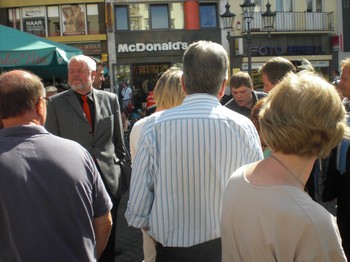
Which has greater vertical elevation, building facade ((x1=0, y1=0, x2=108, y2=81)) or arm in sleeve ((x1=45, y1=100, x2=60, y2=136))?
building facade ((x1=0, y1=0, x2=108, y2=81))

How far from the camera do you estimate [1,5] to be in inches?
858

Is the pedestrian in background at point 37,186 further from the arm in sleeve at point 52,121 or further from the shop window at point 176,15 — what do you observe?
the shop window at point 176,15

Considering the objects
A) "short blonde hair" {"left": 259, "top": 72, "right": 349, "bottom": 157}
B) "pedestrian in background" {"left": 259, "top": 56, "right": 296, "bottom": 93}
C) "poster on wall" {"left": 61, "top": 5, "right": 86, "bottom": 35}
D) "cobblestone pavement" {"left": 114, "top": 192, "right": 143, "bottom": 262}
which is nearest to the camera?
"short blonde hair" {"left": 259, "top": 72, "right": 349, "bottom": 157}

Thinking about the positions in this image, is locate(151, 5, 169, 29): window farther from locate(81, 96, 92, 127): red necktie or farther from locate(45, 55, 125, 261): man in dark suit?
locate(81, 96, 92, 127): red necktie

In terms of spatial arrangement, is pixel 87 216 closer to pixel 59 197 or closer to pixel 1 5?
pixel 59 197

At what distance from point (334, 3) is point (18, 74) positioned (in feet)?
86.6

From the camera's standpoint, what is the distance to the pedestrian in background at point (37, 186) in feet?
5.91

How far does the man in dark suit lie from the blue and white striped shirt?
1.54m

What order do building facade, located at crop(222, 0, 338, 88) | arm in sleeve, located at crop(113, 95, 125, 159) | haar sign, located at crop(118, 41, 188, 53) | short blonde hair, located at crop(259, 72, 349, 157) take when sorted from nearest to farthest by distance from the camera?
1. short blonde hair, located at crop(259, 72, 349, 157)
2. arm in sleeve, located at crop(113, 95, 125, 159)
3. haar sign, located at crop(118, 41, 188, 53)
4. building facade, located at crop(222, 0, 338, 88)

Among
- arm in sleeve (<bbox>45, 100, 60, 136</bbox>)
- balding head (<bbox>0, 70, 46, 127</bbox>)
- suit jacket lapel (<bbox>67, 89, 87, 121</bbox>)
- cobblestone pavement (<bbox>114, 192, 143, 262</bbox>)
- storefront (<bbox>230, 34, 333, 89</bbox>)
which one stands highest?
storefront (<bbox>230, 34, 333, 89</bbox>)

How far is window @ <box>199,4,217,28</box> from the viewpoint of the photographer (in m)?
23.0

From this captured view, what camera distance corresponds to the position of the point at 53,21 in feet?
71.8

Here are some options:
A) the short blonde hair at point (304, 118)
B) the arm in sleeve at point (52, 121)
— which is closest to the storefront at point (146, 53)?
the arm in sleeve at point (52, 121)

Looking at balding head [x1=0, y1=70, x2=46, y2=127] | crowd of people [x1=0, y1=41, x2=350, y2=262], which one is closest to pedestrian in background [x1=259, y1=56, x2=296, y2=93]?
crowd of people [x1=0, y1=41, x2=350, y2=262]
